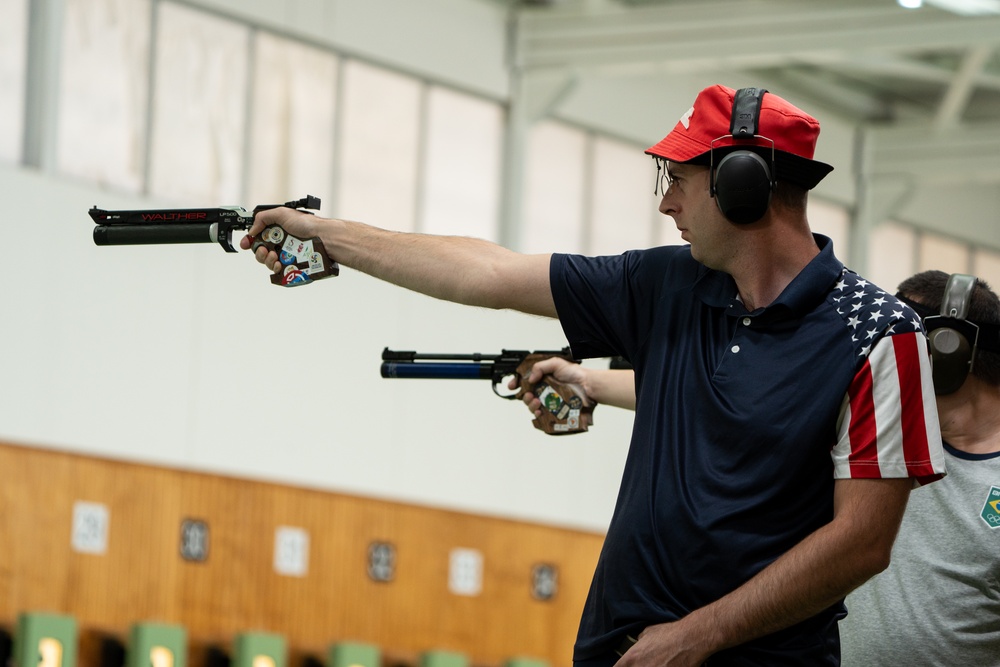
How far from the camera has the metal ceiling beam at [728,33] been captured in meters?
10.7

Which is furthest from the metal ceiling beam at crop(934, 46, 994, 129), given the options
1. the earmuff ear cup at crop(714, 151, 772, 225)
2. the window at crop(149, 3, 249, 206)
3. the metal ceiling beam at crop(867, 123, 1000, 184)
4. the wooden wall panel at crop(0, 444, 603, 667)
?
the earmuff ear cup at crop(714, 151, 772, 225)

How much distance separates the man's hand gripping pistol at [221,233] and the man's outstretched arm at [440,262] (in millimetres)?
21

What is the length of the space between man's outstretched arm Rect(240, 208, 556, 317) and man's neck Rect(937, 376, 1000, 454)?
105 cm

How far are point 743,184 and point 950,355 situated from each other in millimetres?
977

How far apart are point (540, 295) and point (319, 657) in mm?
7091

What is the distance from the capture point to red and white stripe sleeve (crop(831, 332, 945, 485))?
8.03 ft

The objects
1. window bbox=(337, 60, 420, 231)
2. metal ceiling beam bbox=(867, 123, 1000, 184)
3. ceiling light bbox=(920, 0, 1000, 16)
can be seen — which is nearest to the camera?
ceiling light bbox=(920, 0, 1000, 16)

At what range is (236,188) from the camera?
10273 millimetres

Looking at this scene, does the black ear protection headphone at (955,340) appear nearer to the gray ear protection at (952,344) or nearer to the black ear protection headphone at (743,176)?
the gray ear protection at (952,344)

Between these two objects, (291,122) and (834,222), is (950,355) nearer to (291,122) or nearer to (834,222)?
(291,122)

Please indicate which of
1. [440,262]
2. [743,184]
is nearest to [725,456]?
[743,184]

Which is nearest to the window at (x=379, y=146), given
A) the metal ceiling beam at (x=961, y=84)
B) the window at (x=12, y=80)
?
the window at (x=12, y=80)

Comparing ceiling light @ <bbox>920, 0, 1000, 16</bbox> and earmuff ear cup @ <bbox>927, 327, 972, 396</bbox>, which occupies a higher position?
ceiling light @ <bbox>920, 0, 1000, 16</bbox>

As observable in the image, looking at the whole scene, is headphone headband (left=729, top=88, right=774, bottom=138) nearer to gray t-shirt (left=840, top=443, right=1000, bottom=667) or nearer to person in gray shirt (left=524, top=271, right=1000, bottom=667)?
person in gray shirt (left=524, top=271, right=1000, bottom=667)
